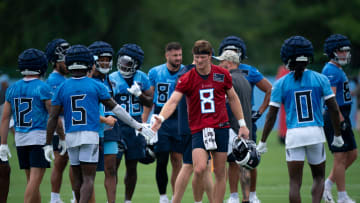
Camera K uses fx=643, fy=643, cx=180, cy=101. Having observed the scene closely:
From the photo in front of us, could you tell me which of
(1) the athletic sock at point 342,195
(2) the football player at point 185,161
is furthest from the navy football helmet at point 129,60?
(1) the athletic sock at point 342,195

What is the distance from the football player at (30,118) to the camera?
9.06 metres

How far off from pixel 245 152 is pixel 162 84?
2.62m

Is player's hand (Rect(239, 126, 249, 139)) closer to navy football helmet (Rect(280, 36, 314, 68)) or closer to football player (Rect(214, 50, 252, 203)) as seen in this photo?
football player (Rect(214, 50, 252, 203))

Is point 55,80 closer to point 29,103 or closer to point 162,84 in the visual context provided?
point 29,103

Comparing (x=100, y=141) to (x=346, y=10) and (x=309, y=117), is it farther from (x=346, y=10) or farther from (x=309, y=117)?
(x=346, y=10)

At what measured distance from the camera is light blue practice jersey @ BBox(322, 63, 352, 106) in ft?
34.2

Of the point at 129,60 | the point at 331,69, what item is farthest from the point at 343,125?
the point at 129,60

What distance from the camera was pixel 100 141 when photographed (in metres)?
9.05

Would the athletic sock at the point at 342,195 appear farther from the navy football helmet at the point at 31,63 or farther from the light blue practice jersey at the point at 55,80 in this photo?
the navy football helmet at the point at 31,63

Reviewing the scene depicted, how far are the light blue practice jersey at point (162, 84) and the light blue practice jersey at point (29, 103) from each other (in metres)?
2.44

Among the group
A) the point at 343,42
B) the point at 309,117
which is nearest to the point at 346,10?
the point at 343,42

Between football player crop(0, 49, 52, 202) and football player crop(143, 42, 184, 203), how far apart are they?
91.2 inches

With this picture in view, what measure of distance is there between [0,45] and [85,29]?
6359 millimetres

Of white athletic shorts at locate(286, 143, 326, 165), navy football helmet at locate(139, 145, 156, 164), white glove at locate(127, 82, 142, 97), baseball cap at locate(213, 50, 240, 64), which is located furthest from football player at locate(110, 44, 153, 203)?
white athletic shorts at locate(286, 143, 326, 165)
